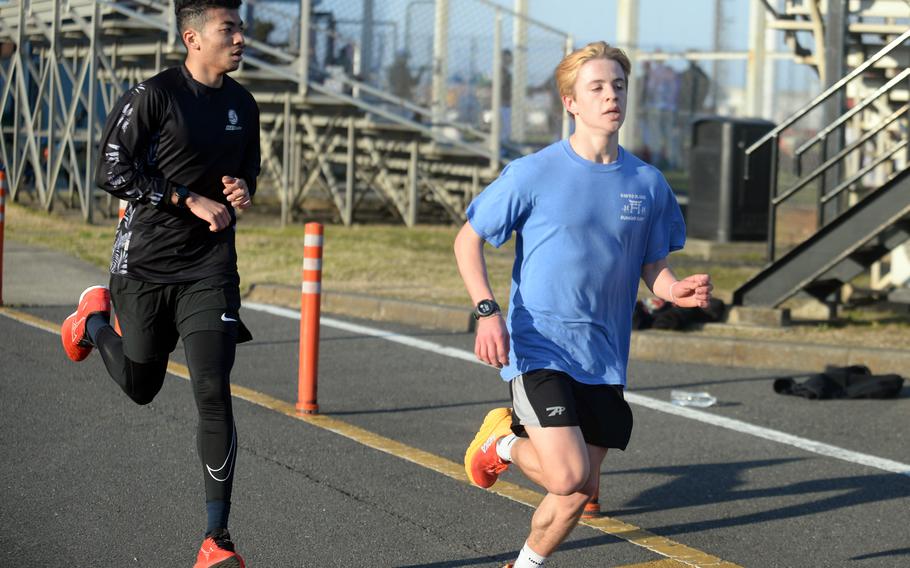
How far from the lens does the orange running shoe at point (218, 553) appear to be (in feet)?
15.7

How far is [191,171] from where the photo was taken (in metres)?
5.29

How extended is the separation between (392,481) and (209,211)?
1.82m

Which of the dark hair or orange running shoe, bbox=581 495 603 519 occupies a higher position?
the dark hair

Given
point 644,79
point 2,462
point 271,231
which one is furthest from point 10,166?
point 2,462

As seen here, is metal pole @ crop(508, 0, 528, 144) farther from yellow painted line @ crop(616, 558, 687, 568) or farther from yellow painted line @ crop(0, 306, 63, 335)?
yellow painted line @ crop(616, 558, 687, 568)

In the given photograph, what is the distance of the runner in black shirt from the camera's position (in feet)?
16.9

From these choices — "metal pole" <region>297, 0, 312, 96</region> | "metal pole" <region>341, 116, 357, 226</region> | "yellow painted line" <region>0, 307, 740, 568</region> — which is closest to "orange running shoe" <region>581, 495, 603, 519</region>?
"yellow painted line" <region>0, 307, 740, 568</region>

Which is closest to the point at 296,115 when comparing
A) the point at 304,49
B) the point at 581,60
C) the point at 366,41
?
the point at 366,41

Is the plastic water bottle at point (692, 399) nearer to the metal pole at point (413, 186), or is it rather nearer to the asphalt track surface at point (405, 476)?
the asphalt track surface at point (405, 476)

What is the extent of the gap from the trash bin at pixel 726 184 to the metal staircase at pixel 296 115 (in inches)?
113

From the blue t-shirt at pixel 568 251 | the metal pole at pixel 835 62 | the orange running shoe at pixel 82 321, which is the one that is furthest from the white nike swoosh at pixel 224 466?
the metal pole at pixel 835 62

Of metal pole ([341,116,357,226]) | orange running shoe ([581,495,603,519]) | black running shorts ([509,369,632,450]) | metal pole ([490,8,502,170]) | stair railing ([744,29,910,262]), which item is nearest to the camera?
black running shorts ([509,369,632,450])

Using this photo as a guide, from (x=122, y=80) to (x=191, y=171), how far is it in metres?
18.9

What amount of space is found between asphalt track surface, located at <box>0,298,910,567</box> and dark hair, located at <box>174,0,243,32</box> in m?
1.92
